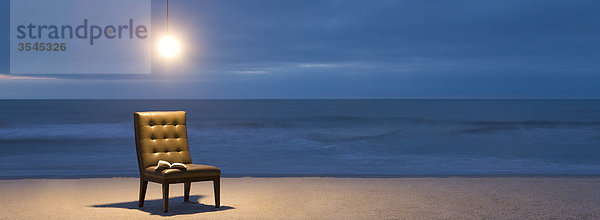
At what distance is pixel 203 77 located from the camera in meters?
17.5

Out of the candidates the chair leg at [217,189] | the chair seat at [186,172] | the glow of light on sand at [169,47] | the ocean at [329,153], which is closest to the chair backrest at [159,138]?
the chair seat at [186,172]

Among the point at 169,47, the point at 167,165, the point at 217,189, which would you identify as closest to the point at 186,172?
the point at 167,165

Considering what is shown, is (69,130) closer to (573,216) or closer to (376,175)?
(376,175)

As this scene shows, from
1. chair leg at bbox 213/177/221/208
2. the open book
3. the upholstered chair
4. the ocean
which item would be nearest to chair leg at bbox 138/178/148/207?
the upholstered chair

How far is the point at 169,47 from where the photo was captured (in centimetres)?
465

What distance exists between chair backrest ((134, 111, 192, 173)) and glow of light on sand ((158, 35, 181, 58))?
2.23 feet

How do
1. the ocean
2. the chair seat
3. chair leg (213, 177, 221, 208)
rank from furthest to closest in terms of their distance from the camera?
the ocean → chair leg (213, 177, 221, 208) → the chair seat

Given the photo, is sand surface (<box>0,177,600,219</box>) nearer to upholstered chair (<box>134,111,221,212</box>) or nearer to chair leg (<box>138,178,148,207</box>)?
chair leg (<box>138,178,148,207</box>)

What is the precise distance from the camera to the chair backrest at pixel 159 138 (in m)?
3.99

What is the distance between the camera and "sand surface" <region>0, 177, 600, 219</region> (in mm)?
3746

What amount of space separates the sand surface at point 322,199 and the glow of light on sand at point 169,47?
1171 mm

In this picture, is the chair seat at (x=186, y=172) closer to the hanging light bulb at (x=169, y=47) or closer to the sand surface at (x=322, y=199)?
the sand surface at (x=322, y=199)

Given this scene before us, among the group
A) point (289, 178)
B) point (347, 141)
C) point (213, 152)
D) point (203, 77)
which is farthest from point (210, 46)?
point (289, 178)

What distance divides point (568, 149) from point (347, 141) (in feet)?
17.7
